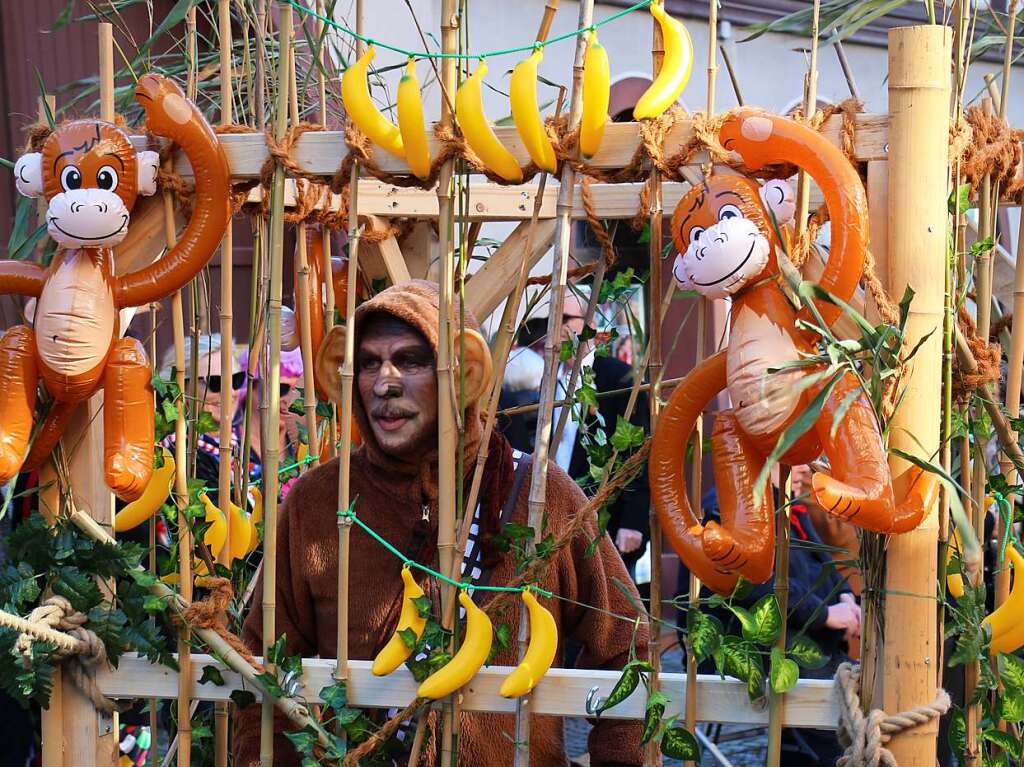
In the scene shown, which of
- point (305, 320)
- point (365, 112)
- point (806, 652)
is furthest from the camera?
point (305, 320)

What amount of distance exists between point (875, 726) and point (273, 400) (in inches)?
36.6

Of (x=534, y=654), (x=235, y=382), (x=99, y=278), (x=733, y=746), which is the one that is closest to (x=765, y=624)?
(x=534, y=654)

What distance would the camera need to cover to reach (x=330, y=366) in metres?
2.25

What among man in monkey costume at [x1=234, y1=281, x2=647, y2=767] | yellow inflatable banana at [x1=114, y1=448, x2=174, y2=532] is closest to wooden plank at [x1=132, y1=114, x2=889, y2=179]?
man in monkey costume at [x1=234, y1=281, x2=647, y2=767]

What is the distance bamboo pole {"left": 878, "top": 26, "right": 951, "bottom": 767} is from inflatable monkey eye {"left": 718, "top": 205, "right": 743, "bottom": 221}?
0.74ft

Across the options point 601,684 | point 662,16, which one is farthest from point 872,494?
point 662,16

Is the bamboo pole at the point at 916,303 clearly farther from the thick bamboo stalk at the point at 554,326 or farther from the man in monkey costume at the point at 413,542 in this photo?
the man in monkey costume at the point at 413,542

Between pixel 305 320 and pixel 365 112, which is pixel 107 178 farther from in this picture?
pixel 305 320

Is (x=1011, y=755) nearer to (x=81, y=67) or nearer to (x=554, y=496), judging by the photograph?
(x=554, y=496)

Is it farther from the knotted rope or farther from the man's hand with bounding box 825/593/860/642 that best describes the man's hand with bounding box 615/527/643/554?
the knotted rope

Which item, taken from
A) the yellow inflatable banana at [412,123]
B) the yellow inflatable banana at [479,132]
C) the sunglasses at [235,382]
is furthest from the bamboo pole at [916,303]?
the sunglasses at [235,382]

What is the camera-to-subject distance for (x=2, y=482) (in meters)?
1.85

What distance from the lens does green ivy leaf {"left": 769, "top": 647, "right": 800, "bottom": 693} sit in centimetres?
169

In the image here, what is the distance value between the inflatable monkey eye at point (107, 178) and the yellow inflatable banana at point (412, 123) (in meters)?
0.43
